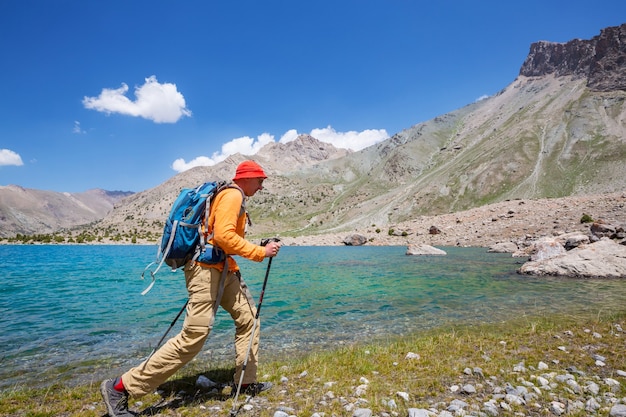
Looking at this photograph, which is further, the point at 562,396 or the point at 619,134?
the point at 619,134

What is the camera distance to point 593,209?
2050 inches

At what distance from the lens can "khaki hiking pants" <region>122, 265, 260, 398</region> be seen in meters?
6.01

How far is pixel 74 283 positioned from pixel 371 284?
23387 mm

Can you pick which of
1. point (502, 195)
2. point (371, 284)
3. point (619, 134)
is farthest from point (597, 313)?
point (619, 134)

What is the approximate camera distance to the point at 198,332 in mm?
6207

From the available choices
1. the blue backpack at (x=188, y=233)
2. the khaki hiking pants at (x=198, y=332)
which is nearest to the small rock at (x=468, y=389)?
the khaki hiking pants at (x=198, y=332)

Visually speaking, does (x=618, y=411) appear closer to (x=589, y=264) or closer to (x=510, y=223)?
(x=589, y=264)

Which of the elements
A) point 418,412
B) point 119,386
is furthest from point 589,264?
point 119,386

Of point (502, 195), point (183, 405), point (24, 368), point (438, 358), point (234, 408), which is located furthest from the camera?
point (502, 195)

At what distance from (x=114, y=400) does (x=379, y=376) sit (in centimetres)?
501

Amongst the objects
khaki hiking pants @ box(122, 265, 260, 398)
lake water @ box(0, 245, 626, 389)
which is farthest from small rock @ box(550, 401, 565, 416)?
lake water @ box(0, 245, 626, 389)

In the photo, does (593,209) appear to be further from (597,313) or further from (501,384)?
(501,384)

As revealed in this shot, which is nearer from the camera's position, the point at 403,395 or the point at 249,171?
the point at 403,395

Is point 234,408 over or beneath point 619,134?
beneath
